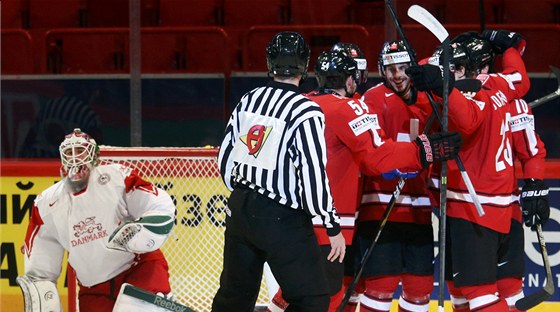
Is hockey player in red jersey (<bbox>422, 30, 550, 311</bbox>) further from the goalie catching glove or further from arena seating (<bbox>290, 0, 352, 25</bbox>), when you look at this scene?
arena seating (<bbox>290, 0, 352, 25</bbox>)

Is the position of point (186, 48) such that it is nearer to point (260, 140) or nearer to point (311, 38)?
point (311, 38)

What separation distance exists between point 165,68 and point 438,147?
8.54 ft

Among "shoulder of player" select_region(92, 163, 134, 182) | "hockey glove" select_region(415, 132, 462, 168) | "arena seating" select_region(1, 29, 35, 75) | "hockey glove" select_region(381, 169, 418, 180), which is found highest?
"arena seating" select_region(1, 29, 35, 75)

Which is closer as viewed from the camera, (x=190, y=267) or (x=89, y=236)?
(x=89, y=236)

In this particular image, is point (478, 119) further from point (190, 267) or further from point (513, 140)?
point (190, 267)

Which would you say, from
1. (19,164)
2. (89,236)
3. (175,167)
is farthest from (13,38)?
(89,236)

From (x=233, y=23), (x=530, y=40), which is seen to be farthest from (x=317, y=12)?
(x=530, y=40)

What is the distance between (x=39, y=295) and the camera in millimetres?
4238

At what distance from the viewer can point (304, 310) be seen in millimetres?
3627

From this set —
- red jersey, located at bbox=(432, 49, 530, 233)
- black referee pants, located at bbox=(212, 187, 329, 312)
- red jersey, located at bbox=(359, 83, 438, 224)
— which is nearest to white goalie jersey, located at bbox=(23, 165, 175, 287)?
black referee pants, located at bbox=(212, 187, 329, 312)

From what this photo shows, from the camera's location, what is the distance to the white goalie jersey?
14.3ft

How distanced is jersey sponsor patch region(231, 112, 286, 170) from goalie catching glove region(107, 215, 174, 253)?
657 millimetres

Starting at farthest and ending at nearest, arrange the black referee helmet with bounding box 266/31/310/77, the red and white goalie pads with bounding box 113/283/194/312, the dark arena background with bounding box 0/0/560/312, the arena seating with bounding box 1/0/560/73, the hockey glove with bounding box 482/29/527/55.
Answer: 1. the arena seating with bounding box 1/0/560/73
2. the dark arena background with bounding box 0/0/560/312
3. the hockey glove with bounding box 482/29/527/55
4. the red and white goalie pads with bounding box 113/283/194/312
5. the black referee helmet with bounding box 266/31/310/77

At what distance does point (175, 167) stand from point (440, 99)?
1.39 meters
